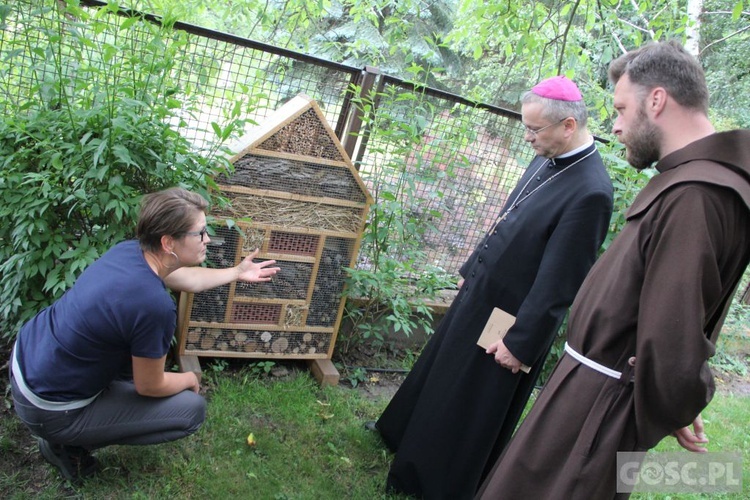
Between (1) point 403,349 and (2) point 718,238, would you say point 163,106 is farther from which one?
(1) point 403,349

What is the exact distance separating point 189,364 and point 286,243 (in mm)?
889

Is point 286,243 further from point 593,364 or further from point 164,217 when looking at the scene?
point 593,364

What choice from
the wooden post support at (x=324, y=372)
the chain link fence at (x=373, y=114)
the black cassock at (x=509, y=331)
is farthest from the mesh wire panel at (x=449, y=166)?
the black cassock at (x=509, y=331)

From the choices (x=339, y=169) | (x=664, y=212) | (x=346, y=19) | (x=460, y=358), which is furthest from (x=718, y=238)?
(x=346, y=19)

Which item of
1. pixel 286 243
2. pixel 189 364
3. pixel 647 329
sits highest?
pixel 647 329

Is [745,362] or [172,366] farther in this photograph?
[745,362]

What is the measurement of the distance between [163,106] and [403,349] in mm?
2605

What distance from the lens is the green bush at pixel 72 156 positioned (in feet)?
8.65

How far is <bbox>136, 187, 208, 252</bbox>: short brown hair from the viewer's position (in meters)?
2.30

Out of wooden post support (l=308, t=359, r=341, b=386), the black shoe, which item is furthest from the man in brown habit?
wooden post support (l=308, t=359, r=341, b=386)

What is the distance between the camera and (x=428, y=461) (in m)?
2.93

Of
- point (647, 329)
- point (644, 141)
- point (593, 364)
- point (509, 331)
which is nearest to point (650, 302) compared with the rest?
point (647, 329)

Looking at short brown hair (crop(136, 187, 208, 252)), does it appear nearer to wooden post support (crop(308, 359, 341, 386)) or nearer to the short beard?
the short beard

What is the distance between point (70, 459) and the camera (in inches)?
101
